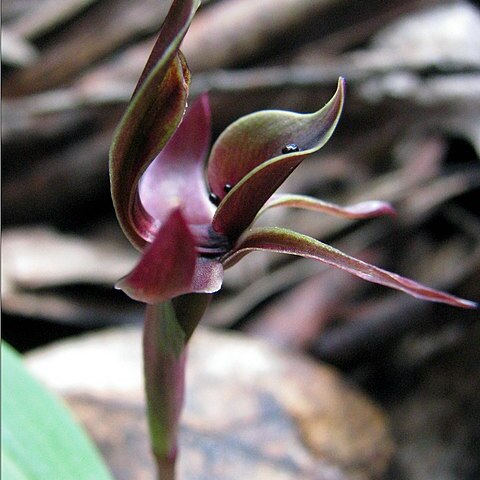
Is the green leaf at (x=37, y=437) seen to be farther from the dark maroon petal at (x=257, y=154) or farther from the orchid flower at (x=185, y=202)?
the dark maroon petal at (x=257, y=154)

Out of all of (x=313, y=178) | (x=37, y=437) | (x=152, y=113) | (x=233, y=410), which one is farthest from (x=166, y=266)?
(x=313, y=178)

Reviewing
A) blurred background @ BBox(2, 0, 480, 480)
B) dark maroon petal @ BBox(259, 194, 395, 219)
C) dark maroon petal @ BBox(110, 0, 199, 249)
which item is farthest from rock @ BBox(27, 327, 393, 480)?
dark maroon petal @ BBox(110, 0, 199, 249)

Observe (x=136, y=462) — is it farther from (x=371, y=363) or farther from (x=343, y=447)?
(x=371, y=363)

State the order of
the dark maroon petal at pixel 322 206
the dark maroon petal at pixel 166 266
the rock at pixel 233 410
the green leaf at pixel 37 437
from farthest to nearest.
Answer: the rock at pixel 233 410 → the green leaf at pixel 37 437 → the dark maroon petal at pixel 322 206 → the dark maroon petal at pixel 166 266

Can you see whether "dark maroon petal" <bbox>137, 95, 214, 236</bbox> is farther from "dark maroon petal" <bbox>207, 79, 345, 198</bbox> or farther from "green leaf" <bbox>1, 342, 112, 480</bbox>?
"green leaf" <bbox>1, 342, 112, 480</bbox>

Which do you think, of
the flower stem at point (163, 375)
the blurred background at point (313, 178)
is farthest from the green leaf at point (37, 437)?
the blurred background at point (313, 178)

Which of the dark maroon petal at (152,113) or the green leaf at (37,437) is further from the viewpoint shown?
the green leaf at (37,437)

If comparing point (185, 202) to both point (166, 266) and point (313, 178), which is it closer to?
point (166, 266)
